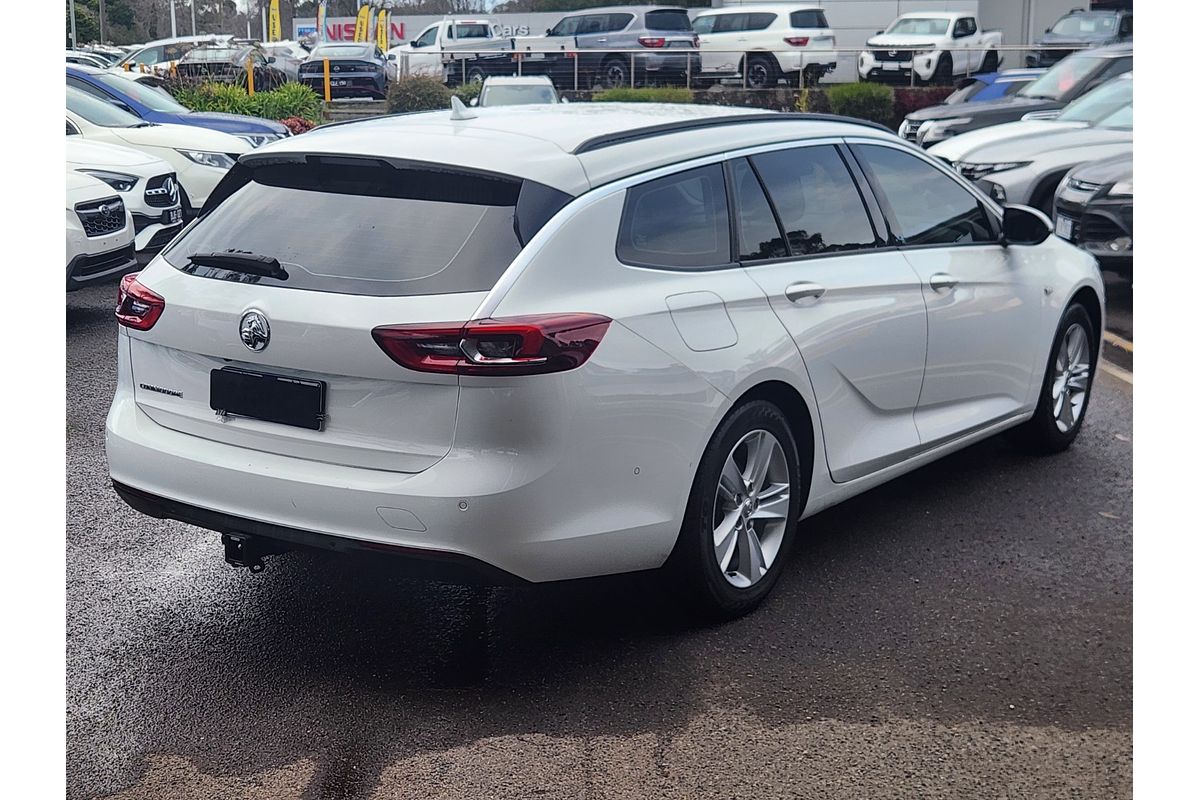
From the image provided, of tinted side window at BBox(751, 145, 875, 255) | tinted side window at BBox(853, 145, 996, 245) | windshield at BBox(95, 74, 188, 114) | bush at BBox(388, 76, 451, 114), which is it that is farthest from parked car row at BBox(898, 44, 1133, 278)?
bush at BBox(388, 76, 451, 114)

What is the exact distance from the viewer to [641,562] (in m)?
4.05

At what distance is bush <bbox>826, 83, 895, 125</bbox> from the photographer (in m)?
29.8

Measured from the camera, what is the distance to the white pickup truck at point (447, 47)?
35656 mm

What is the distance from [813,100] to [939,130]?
1359 centimetres

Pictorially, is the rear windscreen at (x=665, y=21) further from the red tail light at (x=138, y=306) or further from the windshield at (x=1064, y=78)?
the red tail light at (x=138, y=306)

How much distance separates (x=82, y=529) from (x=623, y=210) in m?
2.69

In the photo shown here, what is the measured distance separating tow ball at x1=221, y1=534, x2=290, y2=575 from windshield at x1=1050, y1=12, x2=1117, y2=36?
109 ft

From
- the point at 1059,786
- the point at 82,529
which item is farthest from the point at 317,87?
the point at 1059,786

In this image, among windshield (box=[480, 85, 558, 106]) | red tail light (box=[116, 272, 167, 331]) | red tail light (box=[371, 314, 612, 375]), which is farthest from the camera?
windshield (box=[480, 85, 558, 106])

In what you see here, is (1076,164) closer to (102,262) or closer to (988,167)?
(988,167)

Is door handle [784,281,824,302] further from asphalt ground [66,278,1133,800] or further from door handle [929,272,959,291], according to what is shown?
asphalt ground [66,278,1133,800]

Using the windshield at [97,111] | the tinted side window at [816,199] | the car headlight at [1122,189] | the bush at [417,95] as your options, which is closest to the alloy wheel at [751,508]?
the tinted side window at [816,199]

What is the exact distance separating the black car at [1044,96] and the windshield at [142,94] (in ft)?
31.8

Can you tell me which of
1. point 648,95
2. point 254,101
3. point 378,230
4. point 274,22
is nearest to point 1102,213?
point 378,230
